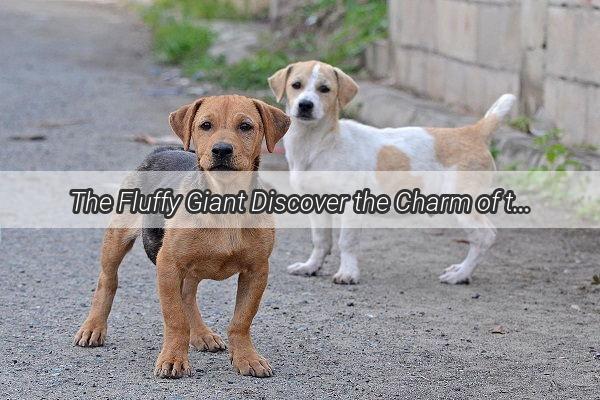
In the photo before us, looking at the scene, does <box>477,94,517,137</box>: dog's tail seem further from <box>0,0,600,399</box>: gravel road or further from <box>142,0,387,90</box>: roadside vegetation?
<box>142,0,387,90</box>: roadside vegetation

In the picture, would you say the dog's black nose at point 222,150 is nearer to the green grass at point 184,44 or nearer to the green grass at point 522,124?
the green grass at point 522,124

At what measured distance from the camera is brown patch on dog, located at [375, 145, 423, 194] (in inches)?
263

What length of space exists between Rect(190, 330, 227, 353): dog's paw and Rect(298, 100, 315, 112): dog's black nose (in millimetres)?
1964

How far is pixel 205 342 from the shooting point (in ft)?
16.3

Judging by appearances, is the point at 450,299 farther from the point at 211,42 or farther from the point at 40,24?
the point at 40,24

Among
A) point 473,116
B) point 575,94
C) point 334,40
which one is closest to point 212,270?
point 575,94

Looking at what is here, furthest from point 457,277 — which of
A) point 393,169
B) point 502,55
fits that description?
point 502,55

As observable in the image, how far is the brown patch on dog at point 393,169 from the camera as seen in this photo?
6668 mm

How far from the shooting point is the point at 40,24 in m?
22.0

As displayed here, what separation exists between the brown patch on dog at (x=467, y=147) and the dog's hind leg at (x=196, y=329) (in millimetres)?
2240

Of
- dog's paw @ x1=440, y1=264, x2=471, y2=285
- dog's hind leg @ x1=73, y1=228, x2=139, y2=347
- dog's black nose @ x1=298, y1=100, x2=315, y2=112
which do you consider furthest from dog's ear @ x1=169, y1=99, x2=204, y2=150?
→ dog's paw @ x1=440, y1=264, x2=471, y2=285

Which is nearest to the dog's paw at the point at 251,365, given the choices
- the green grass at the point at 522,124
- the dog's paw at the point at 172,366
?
the dog's paw at the point at 172,366

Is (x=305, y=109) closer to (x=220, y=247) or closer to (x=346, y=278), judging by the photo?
(x=346, y=278)

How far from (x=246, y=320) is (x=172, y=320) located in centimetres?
33
